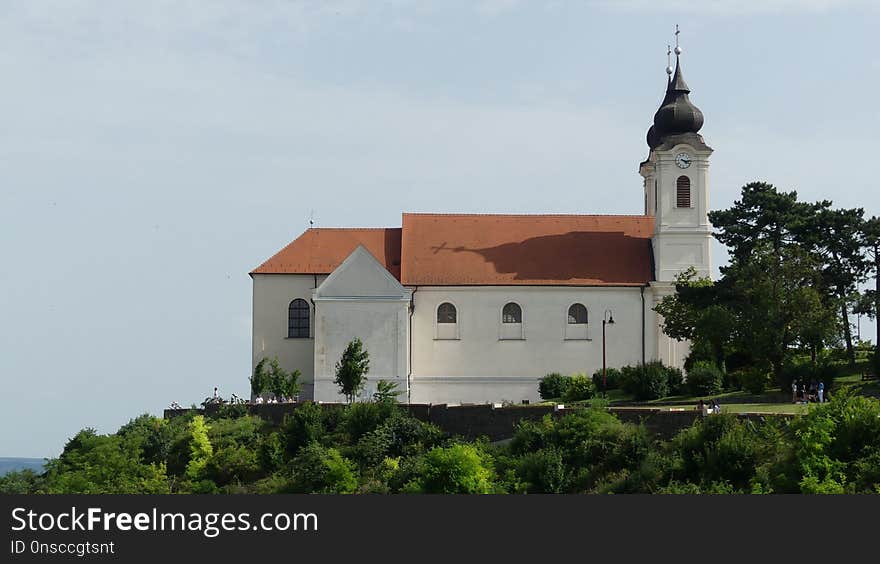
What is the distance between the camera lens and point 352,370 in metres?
58.0

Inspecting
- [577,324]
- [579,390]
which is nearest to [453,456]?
[579,390]

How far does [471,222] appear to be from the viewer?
6819 cm

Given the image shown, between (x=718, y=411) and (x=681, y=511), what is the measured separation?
15.0 meters

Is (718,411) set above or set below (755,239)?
below

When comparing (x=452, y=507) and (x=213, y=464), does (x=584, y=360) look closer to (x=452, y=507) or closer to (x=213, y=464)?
(x=213, y=464)

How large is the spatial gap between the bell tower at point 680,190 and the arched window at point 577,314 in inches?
130

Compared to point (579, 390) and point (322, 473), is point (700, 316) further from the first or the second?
point (322, 473)

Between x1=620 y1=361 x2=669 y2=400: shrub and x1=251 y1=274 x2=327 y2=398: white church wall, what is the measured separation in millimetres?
13389

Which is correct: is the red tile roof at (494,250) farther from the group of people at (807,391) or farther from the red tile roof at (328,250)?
the group of people at (807,391)

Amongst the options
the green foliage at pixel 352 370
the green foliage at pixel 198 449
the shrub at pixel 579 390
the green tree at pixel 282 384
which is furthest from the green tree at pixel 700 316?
the green foliage at pixel 198 449

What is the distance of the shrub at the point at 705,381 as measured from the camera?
190ft


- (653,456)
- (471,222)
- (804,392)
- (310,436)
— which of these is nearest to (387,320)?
(471,222)

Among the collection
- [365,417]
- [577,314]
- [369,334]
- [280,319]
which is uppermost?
[577,314]

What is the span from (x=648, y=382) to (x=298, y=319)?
50.3 ft
